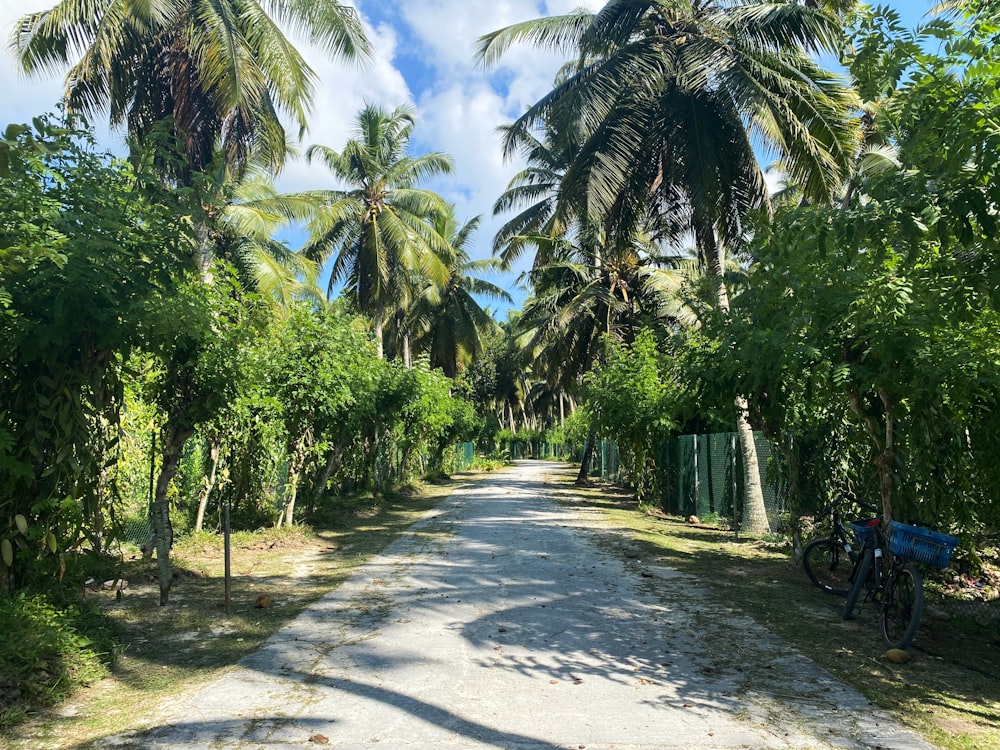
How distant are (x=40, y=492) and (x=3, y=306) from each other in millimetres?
1372

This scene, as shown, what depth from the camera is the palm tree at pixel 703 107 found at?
1402 centimetres

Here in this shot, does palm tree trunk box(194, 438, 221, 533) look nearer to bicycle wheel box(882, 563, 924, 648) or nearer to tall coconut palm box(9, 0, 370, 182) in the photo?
tall coconut palm box(9, 0, 370, 182)

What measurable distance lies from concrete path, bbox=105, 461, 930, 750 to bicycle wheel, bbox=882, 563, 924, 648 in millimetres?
856

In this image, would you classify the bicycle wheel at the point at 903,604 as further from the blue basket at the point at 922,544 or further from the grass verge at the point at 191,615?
the grass verge at the point at 191,615

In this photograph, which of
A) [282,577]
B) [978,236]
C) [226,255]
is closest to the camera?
[978,236]

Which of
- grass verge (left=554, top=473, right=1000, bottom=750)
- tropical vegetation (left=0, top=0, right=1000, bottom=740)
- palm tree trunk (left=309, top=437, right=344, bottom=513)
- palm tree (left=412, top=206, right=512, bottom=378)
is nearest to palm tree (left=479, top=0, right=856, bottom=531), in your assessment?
tropical vegetation (left=0, top=0, right=1000, bottom=740)

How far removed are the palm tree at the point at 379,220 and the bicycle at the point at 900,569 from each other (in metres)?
19.0

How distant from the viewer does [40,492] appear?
5.29 metres

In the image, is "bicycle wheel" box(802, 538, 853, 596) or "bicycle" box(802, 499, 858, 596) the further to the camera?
"bicycle wheel" box(802, 538, 853, 596)

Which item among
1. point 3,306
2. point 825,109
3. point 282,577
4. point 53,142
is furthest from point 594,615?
point 825,109

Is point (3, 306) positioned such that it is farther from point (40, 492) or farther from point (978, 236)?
point (978, 236)

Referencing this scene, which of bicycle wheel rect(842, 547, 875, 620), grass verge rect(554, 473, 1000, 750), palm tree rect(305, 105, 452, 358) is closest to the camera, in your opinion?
grass verge rect(554, 473, 1000, 750)

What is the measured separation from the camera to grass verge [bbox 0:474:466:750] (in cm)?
431

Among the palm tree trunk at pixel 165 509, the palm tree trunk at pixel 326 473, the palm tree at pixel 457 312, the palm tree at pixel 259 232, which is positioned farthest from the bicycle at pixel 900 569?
the palm tree at pixel 457 312
